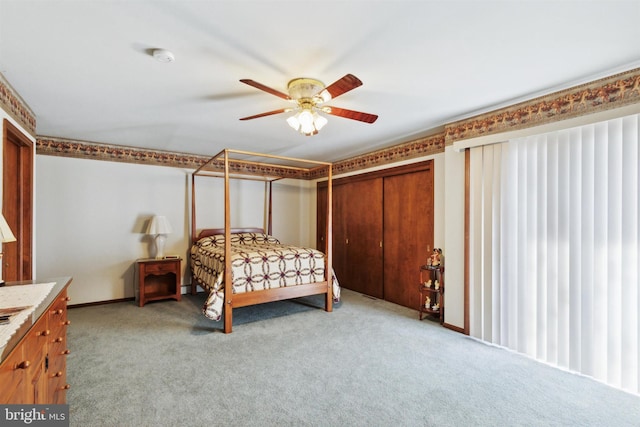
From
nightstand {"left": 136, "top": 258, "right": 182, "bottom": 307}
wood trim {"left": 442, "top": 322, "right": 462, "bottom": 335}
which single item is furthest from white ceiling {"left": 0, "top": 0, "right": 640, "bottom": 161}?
wood trim {"left": 442, "top": 322, "right": 462, "bottom": 335}

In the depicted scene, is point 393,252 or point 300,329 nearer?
point 300,329

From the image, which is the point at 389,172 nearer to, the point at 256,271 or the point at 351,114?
the point at 351,114

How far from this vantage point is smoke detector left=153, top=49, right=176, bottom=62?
1.92 metres

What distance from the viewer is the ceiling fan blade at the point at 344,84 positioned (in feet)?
6.05

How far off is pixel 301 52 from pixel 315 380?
96.4 inches

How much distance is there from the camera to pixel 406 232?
14.1 ft

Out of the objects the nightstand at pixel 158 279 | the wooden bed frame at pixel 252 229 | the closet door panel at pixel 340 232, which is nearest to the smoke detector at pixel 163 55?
the wooden bed frame at pixel 252 229

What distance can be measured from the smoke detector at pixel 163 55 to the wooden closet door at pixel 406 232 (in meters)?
3.18

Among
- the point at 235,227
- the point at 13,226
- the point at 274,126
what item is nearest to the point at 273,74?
the point at 274,126

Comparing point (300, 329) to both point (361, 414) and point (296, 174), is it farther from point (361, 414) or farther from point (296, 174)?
point (296, 174)

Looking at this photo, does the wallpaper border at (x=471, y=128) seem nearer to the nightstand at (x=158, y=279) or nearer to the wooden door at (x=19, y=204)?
the wooden door at (x=19, y=204)

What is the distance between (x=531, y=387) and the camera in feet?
7.47

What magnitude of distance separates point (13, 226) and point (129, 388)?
207 centimetres

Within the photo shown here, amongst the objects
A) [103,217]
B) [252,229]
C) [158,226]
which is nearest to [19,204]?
[103,217]
